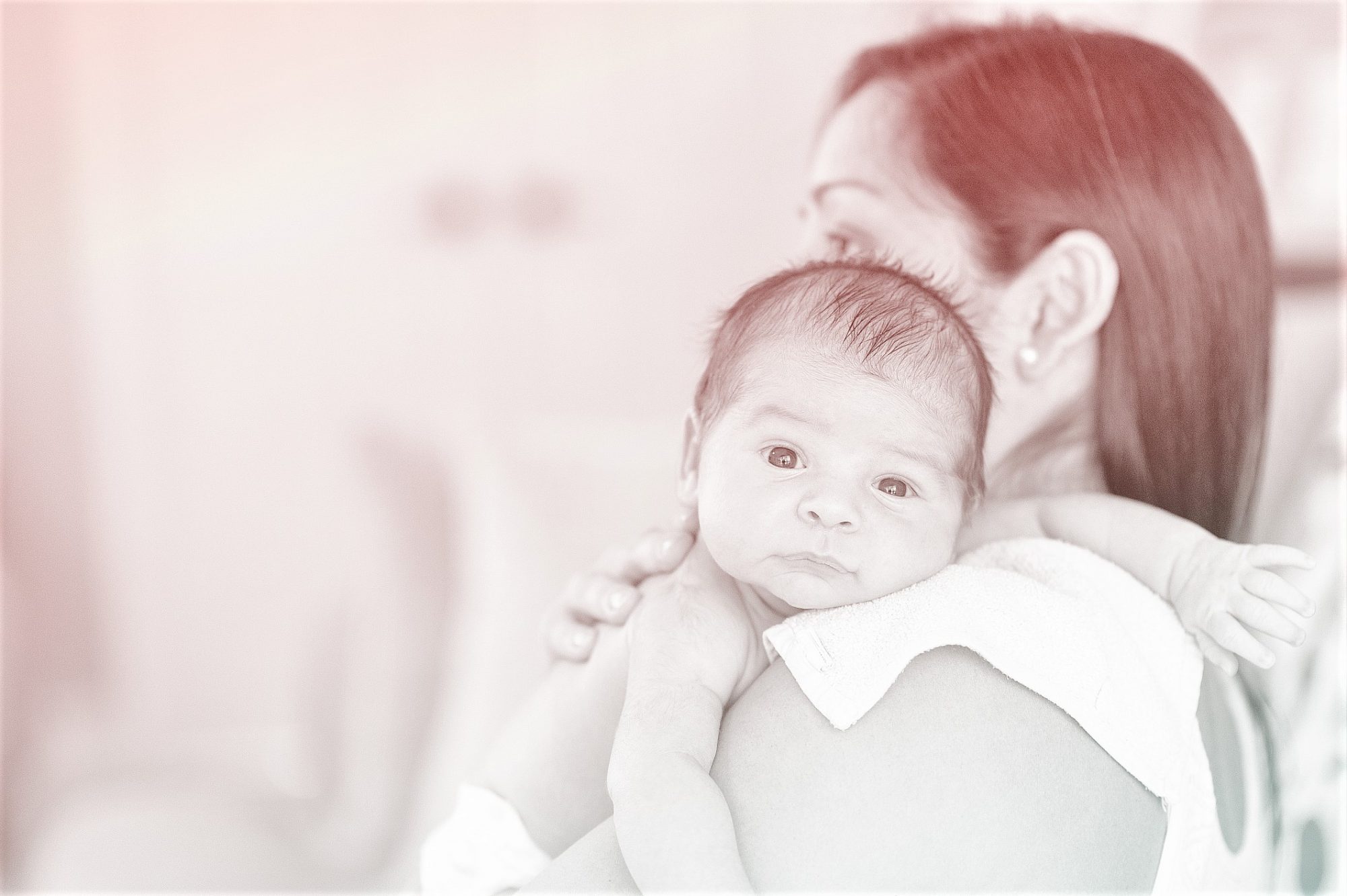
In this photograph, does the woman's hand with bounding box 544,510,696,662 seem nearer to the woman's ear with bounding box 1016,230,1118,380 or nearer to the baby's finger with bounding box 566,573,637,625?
the baby's finger with bounding box 566,573,637,625

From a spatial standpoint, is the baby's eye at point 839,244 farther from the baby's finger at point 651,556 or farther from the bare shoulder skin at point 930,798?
the bare shoulder skin at point 930,798

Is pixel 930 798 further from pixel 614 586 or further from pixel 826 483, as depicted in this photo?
pixel 614 586

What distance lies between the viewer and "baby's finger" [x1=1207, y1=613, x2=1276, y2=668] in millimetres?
670

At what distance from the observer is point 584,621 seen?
3.11 feet

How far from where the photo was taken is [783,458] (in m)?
0.67

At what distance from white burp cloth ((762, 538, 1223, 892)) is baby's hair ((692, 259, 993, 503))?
0.29ft

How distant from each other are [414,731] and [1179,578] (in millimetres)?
2008

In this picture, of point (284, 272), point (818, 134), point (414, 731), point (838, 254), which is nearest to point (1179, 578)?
point (838, 254)

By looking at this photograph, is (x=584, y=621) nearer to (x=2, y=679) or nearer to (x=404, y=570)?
(x=404, y=570)

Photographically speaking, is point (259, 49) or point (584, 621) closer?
point (584, 621)

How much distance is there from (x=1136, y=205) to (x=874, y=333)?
41 cm

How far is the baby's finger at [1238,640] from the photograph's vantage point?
67 cm

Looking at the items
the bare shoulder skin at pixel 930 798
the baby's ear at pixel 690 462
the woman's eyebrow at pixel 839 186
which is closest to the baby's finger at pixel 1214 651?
the bare shoulder skin at pixel 930 798

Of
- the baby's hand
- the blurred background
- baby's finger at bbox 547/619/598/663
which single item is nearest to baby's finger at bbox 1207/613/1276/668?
the baby's hand
